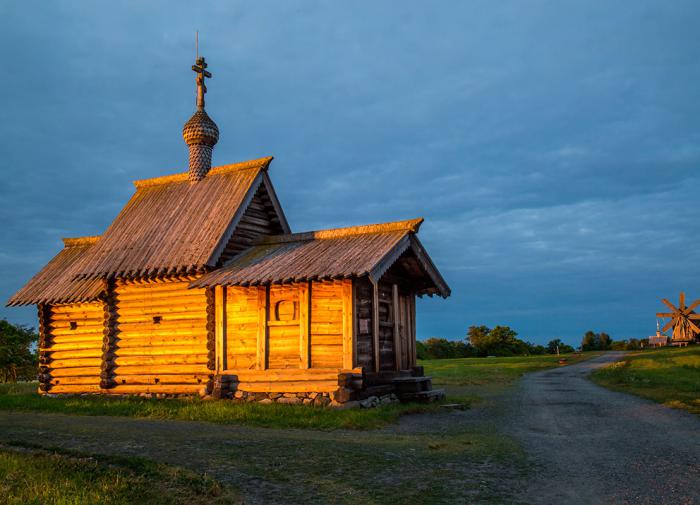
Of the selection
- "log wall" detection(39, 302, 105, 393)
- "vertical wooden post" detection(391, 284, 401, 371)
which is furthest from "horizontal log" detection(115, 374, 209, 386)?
"vertical wooden post" detection(391, 284, 401, 371)

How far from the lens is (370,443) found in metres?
11.4

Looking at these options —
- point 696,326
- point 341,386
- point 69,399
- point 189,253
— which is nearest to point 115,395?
point 69,399

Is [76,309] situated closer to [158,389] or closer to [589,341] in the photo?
[158,389]

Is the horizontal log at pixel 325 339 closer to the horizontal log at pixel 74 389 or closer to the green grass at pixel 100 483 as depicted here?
the green grass at pixel 100 483

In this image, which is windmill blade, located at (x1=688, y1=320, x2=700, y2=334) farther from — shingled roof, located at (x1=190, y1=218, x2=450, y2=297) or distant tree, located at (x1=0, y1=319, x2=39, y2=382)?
distant tree, located at (x1=0, y1=319, x2=39, y2=382)

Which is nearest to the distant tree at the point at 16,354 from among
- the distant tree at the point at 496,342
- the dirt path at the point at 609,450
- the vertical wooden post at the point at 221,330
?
the vertical wooden post at the point at 221,330

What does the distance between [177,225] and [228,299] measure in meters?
4.57

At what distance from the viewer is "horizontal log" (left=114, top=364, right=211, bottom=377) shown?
20.5 metres

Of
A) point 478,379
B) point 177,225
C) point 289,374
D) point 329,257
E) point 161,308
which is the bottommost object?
point 478,379

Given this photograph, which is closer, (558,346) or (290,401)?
(290,401)

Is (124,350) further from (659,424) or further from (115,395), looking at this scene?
(659,424)

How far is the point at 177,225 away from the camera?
2280cm

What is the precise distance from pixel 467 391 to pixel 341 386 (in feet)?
29.3

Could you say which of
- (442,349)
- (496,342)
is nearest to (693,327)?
(496,342)
